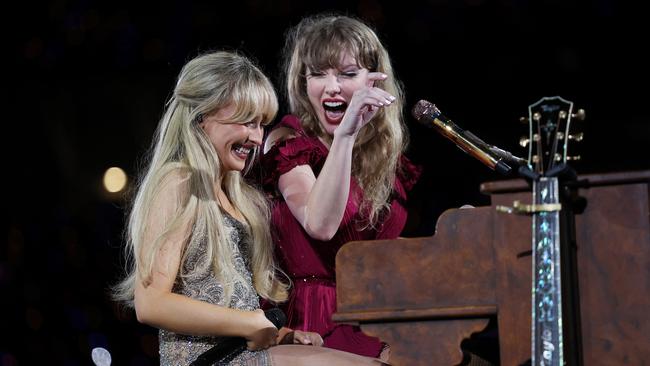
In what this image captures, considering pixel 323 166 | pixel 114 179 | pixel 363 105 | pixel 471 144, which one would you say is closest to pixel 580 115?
pixel 471 144

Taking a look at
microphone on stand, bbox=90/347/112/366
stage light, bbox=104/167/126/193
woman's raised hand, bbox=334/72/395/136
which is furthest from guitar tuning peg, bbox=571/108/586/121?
stage light, bbox=104/167/126/193

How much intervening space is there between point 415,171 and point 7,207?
2.02 meters

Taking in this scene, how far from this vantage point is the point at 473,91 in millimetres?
3531

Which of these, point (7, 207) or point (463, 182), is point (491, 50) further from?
point (7, 207)

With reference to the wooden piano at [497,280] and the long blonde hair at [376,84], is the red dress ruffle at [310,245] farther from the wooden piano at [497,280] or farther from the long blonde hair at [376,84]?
the wooden piano at [497,280]

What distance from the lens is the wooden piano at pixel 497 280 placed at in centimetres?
165

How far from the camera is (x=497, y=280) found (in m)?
1.71

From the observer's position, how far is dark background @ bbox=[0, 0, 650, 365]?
3348 millimetres

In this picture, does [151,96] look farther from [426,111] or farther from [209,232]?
[426,111]

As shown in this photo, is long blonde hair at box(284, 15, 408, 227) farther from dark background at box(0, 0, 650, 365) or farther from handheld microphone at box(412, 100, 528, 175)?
dark background at box(0, 0, 650, 365)

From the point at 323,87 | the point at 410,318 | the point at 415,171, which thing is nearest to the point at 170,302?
the point at 410,318

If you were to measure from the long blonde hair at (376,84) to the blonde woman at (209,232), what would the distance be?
0.20 meters

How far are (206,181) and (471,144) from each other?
60 centimetres

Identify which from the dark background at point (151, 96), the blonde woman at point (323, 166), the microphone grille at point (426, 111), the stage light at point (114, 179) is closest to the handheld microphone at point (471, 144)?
the microphone grille at point (426, 111)
